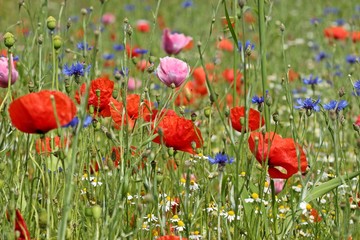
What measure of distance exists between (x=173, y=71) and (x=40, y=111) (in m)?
0.55

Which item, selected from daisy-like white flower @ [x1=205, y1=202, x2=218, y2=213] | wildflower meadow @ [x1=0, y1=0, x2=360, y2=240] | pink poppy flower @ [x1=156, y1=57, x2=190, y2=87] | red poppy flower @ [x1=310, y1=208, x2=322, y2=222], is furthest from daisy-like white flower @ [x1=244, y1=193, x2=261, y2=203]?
pink poppy flower @ [x1=156, y1=57, x2=190, y2=87]

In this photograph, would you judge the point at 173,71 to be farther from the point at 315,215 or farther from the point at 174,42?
the point at 174,42

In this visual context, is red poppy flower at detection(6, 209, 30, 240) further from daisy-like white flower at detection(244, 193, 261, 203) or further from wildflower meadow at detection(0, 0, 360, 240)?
daisy-like white flower at detection(244, 193, 261, 203)

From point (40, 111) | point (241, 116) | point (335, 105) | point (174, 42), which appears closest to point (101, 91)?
point (241, 116)

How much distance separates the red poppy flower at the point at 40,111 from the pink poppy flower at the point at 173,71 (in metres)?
0.50

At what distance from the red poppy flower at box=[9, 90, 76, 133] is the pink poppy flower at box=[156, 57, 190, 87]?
1.64ft

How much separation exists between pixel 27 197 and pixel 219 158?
0.62 meters

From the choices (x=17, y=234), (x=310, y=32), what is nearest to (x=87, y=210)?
(x=17, y=234)

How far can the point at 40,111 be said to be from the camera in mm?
1428

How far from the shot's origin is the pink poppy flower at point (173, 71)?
1.91 meters

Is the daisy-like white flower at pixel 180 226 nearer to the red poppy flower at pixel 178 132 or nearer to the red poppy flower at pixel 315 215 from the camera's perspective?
the red poppy flower at pixel 178 132

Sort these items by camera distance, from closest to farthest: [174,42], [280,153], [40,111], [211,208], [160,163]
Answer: [40,111], [280,153], [211,208], [160,163], [174,42]

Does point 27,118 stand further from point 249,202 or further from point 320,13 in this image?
point 320,13

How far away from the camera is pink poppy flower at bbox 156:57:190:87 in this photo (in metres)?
1.91
